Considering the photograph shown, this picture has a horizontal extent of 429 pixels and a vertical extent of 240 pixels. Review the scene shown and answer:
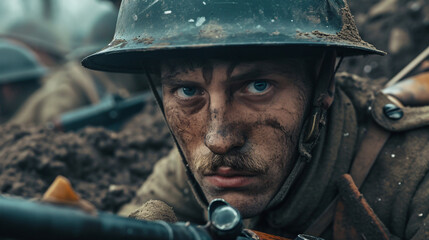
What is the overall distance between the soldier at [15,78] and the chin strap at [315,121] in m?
5.80

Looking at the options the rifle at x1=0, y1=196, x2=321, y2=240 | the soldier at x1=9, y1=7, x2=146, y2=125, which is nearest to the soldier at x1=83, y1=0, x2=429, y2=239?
the rifle at x1=0, y1=196, x2=321, y2=240

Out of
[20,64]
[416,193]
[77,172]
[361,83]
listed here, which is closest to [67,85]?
[20,64]

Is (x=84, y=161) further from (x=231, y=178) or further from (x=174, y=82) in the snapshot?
(x=231, y=178)

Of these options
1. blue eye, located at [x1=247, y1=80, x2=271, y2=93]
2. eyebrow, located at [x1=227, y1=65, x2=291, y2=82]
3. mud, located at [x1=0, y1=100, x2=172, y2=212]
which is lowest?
mud, located at [x1=0, y1=100, x2=172, y2=212]

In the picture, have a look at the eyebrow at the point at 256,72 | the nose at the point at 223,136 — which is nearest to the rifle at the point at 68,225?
the nose at the point at 223,136

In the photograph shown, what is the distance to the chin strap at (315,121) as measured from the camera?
1807mm

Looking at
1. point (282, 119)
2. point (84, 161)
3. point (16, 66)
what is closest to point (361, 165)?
point (282, 119)

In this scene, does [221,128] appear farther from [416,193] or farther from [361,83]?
[361,83]

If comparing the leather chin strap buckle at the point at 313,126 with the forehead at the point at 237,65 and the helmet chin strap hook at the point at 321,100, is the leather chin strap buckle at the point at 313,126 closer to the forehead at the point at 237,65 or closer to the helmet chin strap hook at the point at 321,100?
the helmet chin strap hook at the point at 321,100

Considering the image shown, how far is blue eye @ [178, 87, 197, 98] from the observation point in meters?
1.78

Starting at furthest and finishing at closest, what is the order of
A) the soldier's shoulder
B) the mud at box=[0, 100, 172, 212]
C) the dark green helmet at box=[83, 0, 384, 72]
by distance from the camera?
the mud at box=[0, 100, 172, 212], the soldier's shoulder, the dark green helmet at box=[83, 0, 384, 72]

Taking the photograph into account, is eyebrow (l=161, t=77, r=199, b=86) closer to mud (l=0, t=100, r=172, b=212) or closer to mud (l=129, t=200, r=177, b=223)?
mud (l=129, t=200, r=177, b=223)

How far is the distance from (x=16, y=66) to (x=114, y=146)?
3974 mm

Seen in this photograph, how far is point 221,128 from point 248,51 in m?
0.35
